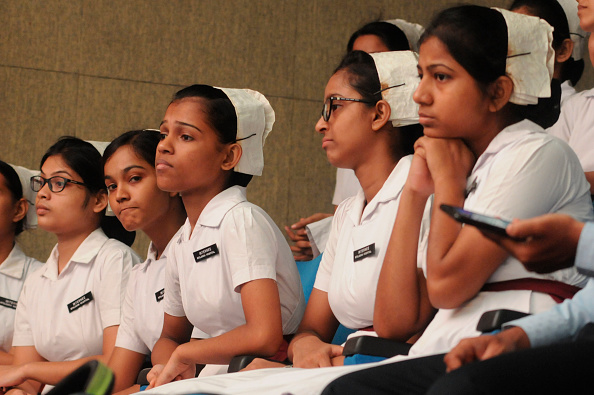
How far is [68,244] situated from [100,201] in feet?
0.87

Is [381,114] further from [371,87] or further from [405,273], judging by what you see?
[405,273]

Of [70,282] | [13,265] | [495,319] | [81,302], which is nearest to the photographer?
[495,319]

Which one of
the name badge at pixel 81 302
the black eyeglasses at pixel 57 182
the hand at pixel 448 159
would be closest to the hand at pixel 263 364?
the hand at pixel 448 159

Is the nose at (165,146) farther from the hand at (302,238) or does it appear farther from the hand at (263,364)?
the hand at (263,364)

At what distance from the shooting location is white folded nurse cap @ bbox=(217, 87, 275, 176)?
315 cm

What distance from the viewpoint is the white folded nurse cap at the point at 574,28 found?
3.35 metres

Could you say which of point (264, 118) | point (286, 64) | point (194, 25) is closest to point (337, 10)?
point (286, 64)

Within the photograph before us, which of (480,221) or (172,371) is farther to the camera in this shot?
(172,371)

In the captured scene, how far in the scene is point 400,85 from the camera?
2.68m

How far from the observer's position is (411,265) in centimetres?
220

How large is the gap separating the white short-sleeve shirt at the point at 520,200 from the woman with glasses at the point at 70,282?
2.06 m

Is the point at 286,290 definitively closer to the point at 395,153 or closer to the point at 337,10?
the point at 395,153

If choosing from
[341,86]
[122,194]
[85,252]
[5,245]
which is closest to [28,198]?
[5,245]

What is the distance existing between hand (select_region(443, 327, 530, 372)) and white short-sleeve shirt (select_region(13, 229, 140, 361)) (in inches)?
93.2
